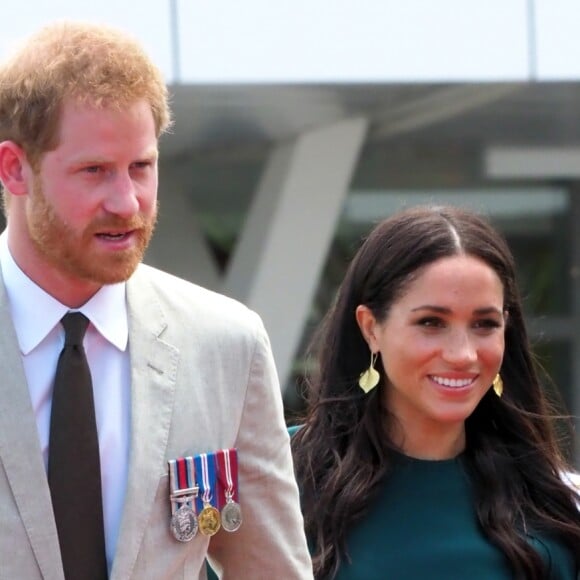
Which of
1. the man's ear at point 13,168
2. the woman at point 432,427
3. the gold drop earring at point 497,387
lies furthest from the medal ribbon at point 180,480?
the gold drop earring at point 497,387

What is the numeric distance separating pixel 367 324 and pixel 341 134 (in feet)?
22.3

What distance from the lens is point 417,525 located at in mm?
3359

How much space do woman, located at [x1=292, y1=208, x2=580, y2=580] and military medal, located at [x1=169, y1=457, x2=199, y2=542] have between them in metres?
0.88

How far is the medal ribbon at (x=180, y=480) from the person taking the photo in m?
2.38

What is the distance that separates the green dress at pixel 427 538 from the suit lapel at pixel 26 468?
1.10 meters

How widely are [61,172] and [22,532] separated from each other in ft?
1.78

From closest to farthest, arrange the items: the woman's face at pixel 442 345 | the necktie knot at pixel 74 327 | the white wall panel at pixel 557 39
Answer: the necktie knot at pixel 74 327
the woman's face at pixel 442 345
the white wall panel at pixel 557 39

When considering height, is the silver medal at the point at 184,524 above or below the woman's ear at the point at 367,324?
below

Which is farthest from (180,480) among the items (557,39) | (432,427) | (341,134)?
(341,134)

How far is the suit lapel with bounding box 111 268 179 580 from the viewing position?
7.57 ft

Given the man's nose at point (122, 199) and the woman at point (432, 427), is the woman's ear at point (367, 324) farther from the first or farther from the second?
the man's nose at point (122, 199)

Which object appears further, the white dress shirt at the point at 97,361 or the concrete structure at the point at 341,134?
the concrete structure at the point at 341,134

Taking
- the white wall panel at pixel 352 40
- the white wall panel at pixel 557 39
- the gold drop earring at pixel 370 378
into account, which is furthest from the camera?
the white wall panel at pixel 557 39

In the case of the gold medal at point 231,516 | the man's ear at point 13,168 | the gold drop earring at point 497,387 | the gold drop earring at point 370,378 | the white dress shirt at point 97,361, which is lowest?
the gold drop earring at point 497,387
